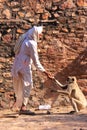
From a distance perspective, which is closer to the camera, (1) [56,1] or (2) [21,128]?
(2) [21,128]

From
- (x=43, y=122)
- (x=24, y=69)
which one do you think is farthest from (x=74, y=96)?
(x=43, y=122)

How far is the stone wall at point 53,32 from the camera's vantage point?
8.98 meters

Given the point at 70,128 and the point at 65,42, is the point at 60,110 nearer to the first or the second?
the point at 65,42

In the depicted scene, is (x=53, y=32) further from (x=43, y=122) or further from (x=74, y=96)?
(x=43, y=122)

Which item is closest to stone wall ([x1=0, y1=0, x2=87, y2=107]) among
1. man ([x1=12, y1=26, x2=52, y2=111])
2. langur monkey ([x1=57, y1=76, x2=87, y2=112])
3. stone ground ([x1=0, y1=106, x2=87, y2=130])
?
langur monkey ([x1=57, y1=76, x2=87, y2=112])

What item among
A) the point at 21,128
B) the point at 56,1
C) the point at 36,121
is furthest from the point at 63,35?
the point at 21,128

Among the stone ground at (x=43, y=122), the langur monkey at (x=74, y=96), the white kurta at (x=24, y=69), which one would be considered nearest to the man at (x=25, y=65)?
the white kurta at (x=24, y=69)

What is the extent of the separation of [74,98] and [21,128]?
2231 mm

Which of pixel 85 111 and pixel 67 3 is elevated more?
pixel 67 3

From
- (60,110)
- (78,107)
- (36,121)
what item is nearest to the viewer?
(36,121)

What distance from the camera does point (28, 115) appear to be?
7.30 metres

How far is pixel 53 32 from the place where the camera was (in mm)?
9023

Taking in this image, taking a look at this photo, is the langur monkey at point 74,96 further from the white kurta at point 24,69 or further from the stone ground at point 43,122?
the white kurta at point 24,69

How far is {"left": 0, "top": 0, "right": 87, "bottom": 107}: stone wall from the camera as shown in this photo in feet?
29.5
